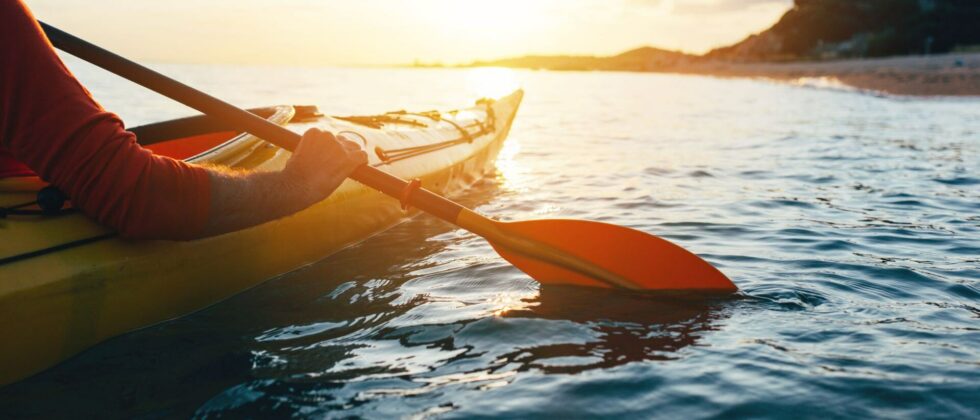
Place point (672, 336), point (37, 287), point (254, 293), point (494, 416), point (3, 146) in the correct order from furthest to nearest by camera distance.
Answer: point (254, 293), point (672, 336), point (3, 146), point (37, 287), point (494, 416)

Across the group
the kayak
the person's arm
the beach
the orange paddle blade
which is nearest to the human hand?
the person's arm

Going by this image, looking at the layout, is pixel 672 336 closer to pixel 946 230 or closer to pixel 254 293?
pixel 254 293

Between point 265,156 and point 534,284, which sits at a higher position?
point 265,156

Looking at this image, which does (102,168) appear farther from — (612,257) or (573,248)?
(612,257)

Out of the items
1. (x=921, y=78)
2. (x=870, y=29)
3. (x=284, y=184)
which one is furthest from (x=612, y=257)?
(x=870, y=29)

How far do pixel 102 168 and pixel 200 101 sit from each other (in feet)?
3.02

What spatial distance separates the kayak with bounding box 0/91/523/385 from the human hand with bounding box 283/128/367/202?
0.60 metres

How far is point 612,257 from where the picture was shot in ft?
12.9

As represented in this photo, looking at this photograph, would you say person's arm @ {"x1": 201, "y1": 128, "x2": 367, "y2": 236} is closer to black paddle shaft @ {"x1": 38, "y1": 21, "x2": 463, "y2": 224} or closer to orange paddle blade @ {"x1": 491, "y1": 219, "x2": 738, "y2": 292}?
black paddle shaft @ {"x1": 38, "y1": 21, "x2": 463, "y2": 224}

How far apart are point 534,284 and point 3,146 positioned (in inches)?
105

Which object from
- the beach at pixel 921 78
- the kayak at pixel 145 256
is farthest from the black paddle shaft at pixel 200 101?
the beach at pixel 921 78

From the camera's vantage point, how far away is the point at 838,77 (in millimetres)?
47406

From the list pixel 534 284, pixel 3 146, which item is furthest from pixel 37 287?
pixel 534 284

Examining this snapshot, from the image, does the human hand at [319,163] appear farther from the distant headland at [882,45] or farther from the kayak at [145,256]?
the distant headland at [882,45]
